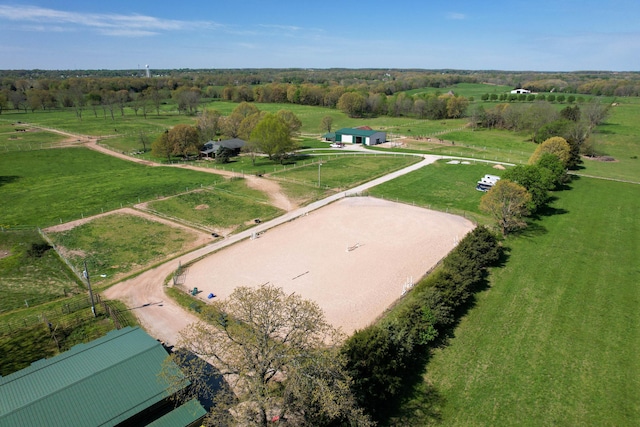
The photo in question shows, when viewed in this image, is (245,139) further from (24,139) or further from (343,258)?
(24,139)

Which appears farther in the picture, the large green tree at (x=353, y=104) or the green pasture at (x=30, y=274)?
the large green tree at (x=353, y=104)

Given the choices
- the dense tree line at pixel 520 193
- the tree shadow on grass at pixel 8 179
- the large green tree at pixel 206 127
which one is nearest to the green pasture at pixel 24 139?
the tree shadow on grass at pixel 8 179

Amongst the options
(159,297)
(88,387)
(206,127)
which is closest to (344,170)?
(206,127)

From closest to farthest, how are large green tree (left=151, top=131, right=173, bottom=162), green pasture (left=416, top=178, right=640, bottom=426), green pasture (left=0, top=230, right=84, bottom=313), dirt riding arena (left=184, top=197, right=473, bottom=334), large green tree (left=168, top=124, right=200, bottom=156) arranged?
1. green pasture (left=416, top=178, right=640, bottom=426)
2. dirt riding arena (left=184, top=197, right=473, bottom=334)
3. green pasture (left=0, top=230, right=84, bottom=313)
4. large green tree (left=151, top=131, right=173, bottom=162)
5. large green tree (left=168, top=124, right=200, bottom=156)

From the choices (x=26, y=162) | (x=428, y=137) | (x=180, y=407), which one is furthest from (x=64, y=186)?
(x=428, y=137)

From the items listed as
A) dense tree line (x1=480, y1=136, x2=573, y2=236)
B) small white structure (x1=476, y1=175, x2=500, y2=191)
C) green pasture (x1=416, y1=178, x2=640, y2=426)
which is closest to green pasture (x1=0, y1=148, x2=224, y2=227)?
dense tree line (x1=480, y1=136, x2=573, y2=236)

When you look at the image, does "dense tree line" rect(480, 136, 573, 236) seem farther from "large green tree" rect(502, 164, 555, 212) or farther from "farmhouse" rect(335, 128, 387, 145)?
"farmhouse" rect(335, 128, 387, 145)

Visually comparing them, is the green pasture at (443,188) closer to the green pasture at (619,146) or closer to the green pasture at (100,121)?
the green pasture at (619,146)
